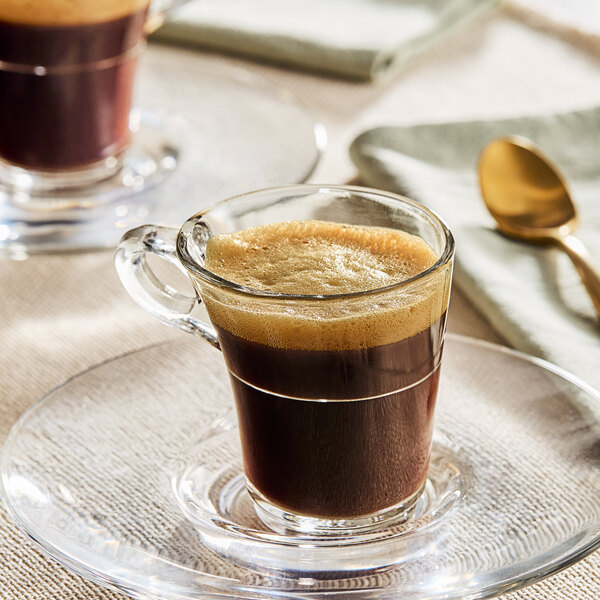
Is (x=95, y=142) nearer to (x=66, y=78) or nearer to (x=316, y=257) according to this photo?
(x=66, y=78)

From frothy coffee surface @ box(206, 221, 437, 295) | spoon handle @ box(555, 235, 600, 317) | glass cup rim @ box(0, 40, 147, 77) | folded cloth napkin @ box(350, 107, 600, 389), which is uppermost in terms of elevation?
frothy coffee surface @ box(206, 221, 437, 295)

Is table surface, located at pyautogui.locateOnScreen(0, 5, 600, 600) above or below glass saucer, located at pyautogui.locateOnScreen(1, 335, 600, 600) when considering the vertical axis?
below

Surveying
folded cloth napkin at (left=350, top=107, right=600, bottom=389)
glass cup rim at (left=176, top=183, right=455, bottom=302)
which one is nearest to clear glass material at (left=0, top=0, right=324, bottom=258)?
folded cloth napkin at (left=350, top=107, right=600, bottom=389)

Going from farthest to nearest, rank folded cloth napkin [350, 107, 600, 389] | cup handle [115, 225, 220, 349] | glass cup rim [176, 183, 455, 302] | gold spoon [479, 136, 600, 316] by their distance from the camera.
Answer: gold spoon [479, 136, 600, 316] → folded cloth napkin [350, 107, 600, 389] → cup handle [115, 225, 220, 349] → glass cup rim [176, 183, 455, 302]

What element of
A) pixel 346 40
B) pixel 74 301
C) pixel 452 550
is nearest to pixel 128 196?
pixel 74 301

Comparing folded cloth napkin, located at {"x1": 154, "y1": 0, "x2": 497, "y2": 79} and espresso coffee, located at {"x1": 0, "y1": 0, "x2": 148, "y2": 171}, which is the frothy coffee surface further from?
folded cloth napkin, located at {"x1": 154, "y1": 0, "x2": 497, "y2": 79}

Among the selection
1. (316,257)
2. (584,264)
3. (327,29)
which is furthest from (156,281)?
(327,29)
